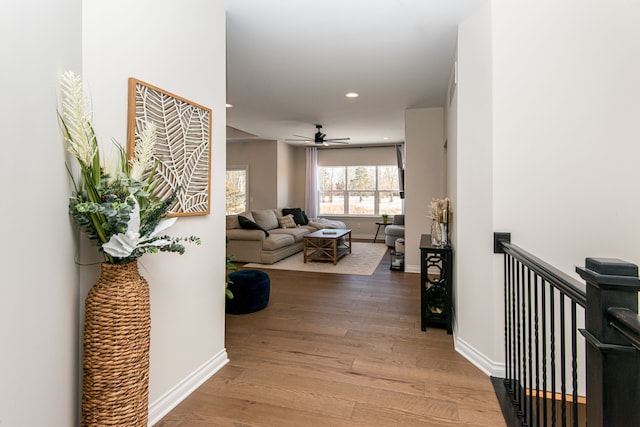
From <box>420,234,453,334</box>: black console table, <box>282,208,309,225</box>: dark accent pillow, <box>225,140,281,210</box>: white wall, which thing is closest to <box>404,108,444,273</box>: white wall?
<box>420,234,453,334</box>: black console table

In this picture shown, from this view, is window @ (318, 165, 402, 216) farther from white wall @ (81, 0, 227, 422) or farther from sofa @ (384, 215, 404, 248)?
white wall @ (81, 0, 227, 422)

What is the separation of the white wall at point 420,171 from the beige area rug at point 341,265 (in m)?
0.77

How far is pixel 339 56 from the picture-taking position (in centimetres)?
327

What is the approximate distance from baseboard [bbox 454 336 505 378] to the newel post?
1410 mm

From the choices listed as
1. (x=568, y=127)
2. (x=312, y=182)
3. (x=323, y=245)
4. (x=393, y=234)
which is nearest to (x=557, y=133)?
(x=568, y=127)

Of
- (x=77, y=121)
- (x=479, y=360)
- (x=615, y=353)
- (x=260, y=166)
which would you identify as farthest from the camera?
(x=260, y=166)

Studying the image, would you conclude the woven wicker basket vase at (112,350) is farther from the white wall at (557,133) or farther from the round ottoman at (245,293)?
the white wall at (557,133)

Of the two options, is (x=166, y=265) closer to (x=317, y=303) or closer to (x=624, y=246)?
(x=317, y=303)

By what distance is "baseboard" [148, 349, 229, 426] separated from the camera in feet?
5.77

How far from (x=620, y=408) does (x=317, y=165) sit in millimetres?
8906

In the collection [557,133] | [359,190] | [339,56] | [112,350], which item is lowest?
[112,350]

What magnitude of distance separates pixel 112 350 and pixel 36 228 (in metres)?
0.53

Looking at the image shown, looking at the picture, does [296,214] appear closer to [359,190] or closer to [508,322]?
[359,190]

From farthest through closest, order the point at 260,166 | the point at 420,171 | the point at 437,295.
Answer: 1. the point at 260,166
2. the point at 420,171
3. the point at 437,295
